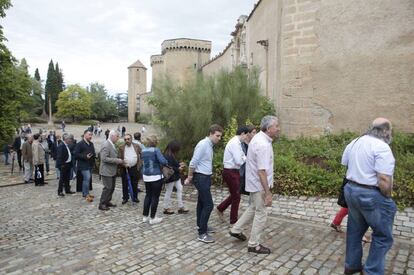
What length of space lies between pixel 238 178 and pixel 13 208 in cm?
519

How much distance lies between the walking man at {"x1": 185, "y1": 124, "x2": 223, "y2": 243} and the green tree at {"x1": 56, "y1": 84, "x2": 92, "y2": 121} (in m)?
59.8

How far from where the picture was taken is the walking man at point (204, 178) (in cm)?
522

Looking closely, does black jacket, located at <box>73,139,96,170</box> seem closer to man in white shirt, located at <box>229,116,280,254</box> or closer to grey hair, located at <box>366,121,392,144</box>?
man in white shirt, located at <box>229,116,280,254</box>

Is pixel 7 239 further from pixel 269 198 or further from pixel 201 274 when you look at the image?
pixel 269 198

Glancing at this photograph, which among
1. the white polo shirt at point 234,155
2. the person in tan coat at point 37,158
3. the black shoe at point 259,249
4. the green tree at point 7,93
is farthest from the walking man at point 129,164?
the green tree at point 7,93

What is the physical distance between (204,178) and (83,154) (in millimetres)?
4118

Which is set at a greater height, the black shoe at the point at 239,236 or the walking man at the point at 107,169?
the walking man at the point at 107,169

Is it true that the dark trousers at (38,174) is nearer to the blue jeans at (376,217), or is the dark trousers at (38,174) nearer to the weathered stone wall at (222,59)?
the blue jeans at (376,217)

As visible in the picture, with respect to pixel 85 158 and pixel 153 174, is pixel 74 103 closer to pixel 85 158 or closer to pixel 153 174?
pixel 85 158

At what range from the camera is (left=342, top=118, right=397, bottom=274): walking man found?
3.54m

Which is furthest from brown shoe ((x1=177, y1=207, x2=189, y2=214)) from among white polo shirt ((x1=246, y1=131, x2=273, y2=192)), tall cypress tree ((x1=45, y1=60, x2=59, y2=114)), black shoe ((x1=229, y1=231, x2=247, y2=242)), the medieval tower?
tall cypress tree ((x1=45, y1=60, x2=59, y2=114))

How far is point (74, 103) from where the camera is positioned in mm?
60438

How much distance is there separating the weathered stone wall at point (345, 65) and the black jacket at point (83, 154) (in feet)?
21.9

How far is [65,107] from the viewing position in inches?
2378
